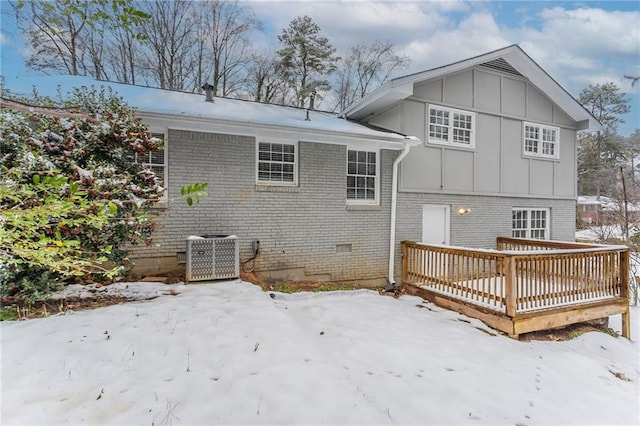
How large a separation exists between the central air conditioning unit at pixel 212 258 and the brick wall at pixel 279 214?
64 cm

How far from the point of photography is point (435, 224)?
8.98 metres

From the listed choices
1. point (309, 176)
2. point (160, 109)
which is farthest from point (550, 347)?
point (160, 109)

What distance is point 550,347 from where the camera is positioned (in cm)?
559

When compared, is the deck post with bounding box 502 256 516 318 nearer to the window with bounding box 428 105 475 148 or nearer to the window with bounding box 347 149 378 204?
the window with bounding box 347 149 378 204

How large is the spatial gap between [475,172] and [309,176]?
210 inches

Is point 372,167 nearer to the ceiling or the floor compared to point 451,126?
nearer to the floor

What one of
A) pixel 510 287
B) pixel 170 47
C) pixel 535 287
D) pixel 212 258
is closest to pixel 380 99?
pixel 510 287

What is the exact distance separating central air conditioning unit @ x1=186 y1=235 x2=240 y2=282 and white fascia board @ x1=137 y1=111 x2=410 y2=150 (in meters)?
2.15

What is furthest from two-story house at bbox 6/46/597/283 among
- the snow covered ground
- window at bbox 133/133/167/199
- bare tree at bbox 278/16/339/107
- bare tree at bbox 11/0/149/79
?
→ bare tree at bbox 278/16/339/107

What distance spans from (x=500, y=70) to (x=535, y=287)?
7.46 metres

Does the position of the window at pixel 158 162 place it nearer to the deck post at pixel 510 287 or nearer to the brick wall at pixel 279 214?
the brick wall at pixel 279 214

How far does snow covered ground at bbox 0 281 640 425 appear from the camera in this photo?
2.73m

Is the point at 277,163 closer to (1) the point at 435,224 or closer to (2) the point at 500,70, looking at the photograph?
(1) the point at 435,224

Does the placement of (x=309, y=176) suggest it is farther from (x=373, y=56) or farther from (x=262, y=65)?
(x=373, y=56)
